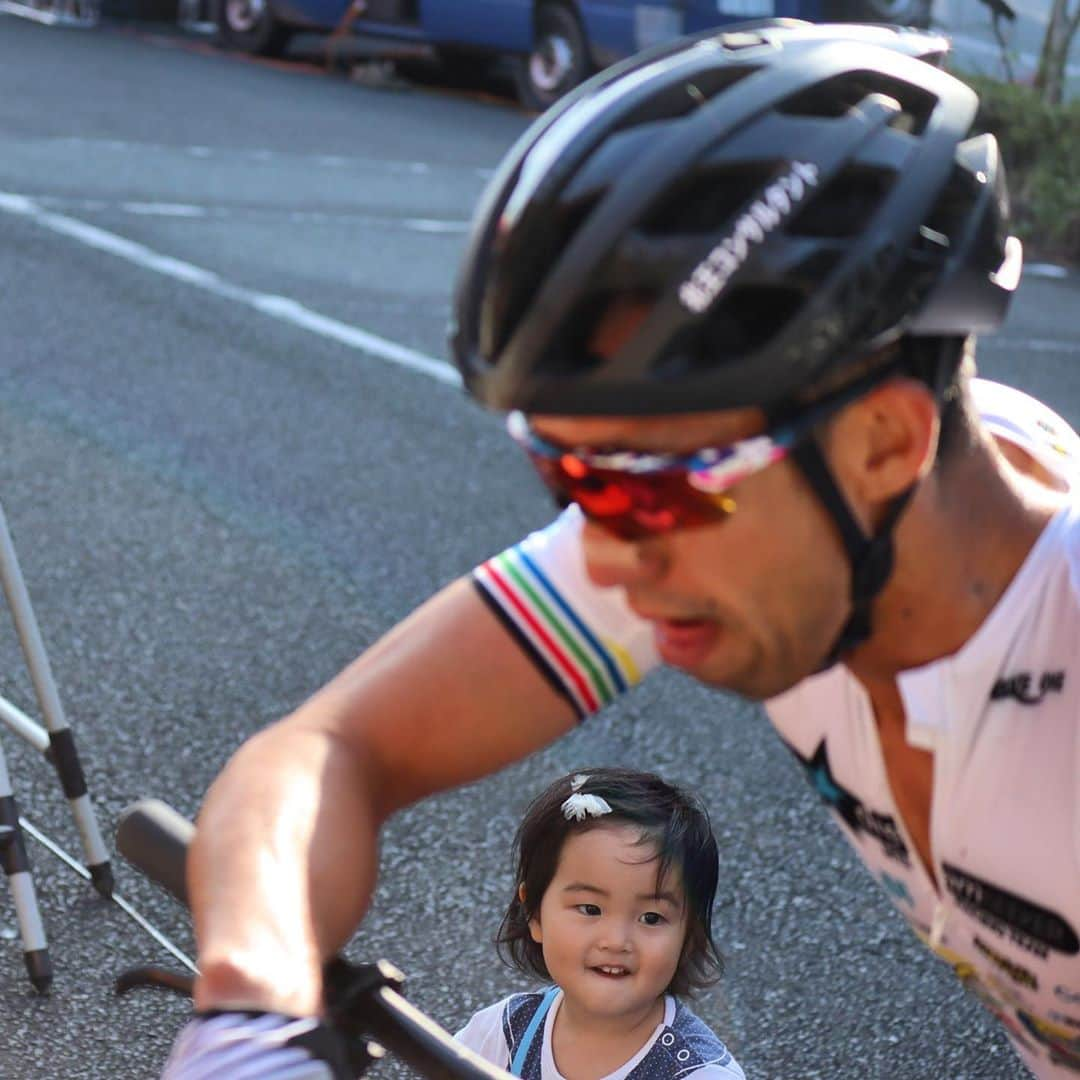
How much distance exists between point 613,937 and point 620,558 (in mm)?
1383

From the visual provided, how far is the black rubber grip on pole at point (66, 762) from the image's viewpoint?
424 centimetres

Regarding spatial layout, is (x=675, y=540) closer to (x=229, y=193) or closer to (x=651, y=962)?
(x=651, y=962)

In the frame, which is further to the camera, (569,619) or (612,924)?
(612,924)

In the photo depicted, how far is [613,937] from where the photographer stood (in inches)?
122

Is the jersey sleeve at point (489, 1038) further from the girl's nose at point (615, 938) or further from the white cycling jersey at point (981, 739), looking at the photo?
the white cycling jersey at point (981, 739)

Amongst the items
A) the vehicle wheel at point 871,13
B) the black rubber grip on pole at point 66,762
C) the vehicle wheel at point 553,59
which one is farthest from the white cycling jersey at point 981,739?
the vehicle wheel at point 553,59

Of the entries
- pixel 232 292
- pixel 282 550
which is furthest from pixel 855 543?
pixel 232 292

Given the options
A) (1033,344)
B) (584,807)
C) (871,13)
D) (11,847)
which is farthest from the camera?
(871,13)

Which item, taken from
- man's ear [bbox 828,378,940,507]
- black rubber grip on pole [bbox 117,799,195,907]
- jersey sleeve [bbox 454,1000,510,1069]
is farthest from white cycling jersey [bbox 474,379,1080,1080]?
jersey sleeve [bbox 454,1000,510,1069]

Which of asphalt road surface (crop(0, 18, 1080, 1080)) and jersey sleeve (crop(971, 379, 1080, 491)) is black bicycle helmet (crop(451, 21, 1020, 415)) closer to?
jersey sleeve (crop(971, 379, 1080, 491))

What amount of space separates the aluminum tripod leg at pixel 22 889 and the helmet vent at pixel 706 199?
8.74ft

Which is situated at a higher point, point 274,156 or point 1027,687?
point 1027,687

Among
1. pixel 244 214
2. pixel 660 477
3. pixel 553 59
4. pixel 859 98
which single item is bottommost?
pixel 553 59

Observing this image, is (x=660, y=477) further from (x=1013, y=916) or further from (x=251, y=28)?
(x=251, y=28)
